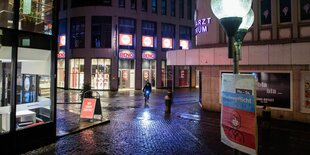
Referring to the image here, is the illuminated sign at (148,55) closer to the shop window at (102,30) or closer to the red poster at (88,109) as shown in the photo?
the shop window at (102,30)

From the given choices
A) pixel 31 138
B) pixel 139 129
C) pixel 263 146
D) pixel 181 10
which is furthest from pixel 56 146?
pixel 181 10

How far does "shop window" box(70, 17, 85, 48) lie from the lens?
29781 mm

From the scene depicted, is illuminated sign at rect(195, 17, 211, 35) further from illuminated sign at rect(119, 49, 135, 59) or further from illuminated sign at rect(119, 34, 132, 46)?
illuminated sign at rect(119, 34, 132, 46)

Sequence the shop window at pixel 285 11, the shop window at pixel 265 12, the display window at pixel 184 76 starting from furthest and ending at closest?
the display window at pixel 184 76 < the shop window at pixel 265 12 < the shop window at pixel 285 11

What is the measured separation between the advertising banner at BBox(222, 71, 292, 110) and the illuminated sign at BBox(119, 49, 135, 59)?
64.8ft

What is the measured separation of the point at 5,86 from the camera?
7.13 m

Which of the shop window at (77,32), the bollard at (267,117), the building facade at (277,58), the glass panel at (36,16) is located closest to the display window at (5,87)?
the glass panel at (36,16)

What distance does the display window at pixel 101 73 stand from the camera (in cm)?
2938

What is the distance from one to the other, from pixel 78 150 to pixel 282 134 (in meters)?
7.28

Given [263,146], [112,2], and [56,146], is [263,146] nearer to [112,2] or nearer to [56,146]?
[56,146]

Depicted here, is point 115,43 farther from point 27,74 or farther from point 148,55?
point 27,74

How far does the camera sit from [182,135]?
30.0 ft

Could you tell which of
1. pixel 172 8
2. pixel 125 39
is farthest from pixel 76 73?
pixel 172 8

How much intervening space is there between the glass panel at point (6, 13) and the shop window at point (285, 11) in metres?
11.5
